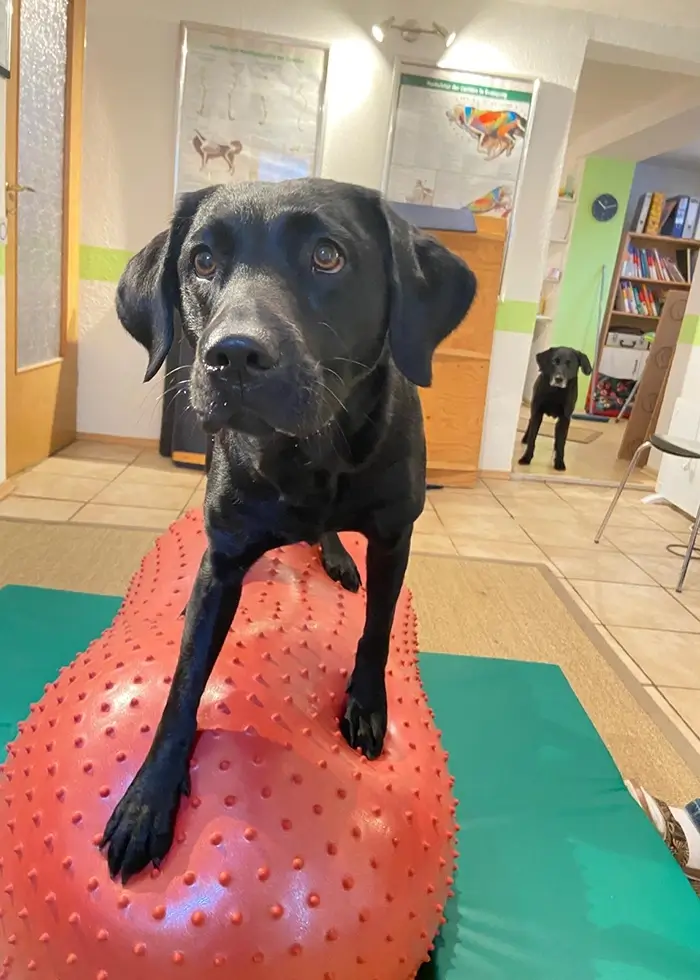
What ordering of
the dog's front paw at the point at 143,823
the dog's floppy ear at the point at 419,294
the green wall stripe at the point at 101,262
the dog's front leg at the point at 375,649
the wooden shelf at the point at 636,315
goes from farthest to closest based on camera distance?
1. the wooden shelf at the point at 636,315
2. the green wall stripe at the point at 101,262
3. the dog's front leg at the point at 375,649
4. the dog's floppy ear at the point at 419,294
5. the dog's front paw at the point at 143,823

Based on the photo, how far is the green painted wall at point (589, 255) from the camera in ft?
23.4

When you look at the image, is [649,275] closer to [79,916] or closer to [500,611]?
[500,611]

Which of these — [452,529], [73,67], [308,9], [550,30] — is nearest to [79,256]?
[73,67]

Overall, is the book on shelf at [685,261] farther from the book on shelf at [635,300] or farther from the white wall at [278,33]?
the white wall at [278,33]

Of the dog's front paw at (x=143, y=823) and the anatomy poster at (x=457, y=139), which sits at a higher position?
the anatomy poster at (x=457, y=139)

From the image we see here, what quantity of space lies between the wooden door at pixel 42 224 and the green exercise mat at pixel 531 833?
1653mm

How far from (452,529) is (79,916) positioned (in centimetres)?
273

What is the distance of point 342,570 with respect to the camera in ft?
5.25

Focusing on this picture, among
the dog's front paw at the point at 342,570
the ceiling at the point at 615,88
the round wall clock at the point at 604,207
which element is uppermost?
the ceiling at the point at 615,88

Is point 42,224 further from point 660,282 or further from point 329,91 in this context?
A: point 660,282

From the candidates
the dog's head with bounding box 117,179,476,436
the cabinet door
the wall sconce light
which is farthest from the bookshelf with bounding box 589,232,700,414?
the dog's head with bounding box 117,179,476,436

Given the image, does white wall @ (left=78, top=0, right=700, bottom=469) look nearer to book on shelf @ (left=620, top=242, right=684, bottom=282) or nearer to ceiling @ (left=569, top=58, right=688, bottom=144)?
ceiling @ (left=569, top=58, right=688, bottom=144)

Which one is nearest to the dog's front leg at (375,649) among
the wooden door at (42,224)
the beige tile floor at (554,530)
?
the beige tile floor at (554,530)

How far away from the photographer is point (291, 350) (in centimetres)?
80
